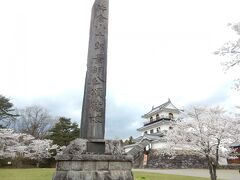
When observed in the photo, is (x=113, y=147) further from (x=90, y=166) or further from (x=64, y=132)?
(x=64, y=132)

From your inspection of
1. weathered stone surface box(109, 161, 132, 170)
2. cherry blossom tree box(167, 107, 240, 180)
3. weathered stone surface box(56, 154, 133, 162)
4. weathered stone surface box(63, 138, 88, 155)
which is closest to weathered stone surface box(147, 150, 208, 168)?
cherry blossom tree box(167, 107, 240, 180)

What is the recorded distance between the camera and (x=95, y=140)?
19.0 ft

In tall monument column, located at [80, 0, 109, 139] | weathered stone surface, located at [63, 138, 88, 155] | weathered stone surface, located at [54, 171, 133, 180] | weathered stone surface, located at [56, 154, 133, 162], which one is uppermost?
tall monument column, located at [80, 0, 109, 139]

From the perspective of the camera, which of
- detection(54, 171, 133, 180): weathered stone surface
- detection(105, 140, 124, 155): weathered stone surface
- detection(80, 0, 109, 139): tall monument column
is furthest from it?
detection(80, 0, 109, 139): tall monument column

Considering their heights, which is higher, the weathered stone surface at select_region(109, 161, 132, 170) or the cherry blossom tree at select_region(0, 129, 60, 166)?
the cherry blossom tree at select_region(0, 129, 60, 166)

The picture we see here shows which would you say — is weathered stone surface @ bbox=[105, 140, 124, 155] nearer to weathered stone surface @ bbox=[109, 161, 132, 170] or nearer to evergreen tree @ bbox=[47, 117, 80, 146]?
weathered stone surface @ bbox=[109, 161, 132, 170]

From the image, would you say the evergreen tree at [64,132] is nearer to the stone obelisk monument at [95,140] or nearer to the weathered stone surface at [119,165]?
the stone obelisk monument at [95,140]

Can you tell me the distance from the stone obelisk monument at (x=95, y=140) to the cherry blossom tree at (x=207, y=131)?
34.7 ft

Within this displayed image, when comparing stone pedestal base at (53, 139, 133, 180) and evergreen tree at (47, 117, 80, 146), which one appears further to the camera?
evergreen tree at (47, 117, 80, 146)

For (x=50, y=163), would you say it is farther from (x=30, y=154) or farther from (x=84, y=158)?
(x=84, y=158)

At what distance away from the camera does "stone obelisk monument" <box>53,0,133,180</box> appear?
5.14 meters

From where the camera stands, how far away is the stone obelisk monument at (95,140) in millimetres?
5137

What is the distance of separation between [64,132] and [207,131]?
90.7 feet

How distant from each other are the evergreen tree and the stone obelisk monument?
3612 cm
